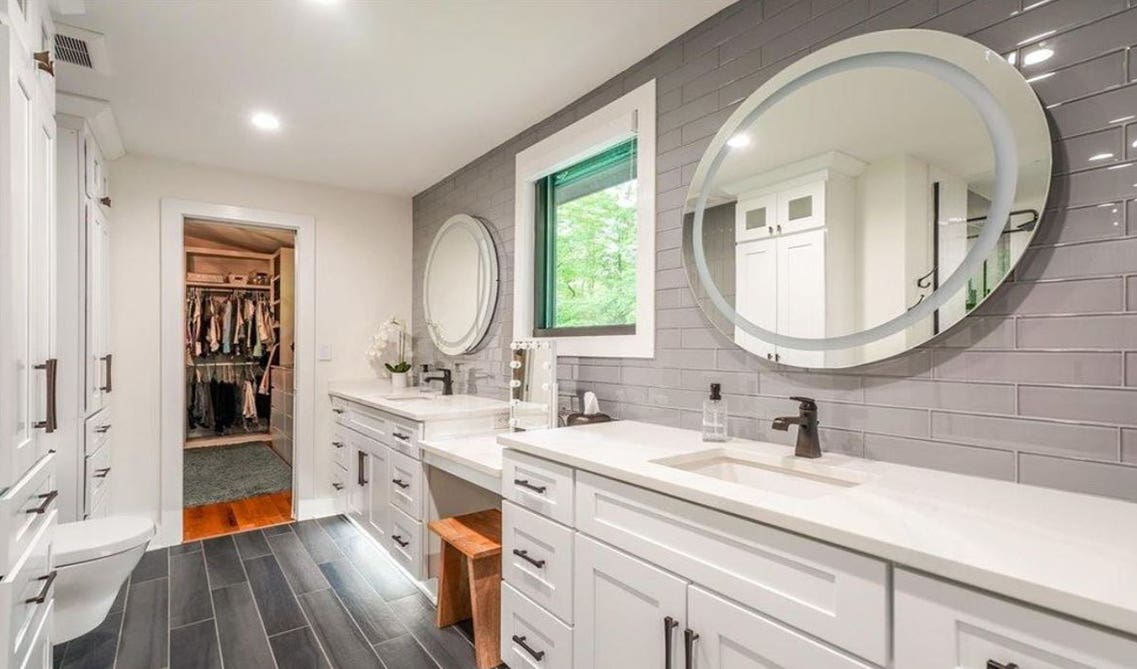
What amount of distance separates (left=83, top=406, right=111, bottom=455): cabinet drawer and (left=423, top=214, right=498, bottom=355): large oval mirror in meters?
1.86

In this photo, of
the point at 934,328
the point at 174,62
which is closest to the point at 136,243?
the point at 174,62

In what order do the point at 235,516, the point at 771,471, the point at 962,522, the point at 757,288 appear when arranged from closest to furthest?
the point at 962,522
the point at 771,471
the point at 757,288
the point at 235,516

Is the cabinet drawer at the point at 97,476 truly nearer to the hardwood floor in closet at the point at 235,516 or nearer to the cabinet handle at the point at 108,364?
the cabinet handle at the point at 108,364

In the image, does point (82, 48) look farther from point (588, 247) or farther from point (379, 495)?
point (379, 495)

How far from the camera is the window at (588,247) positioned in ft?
7.88

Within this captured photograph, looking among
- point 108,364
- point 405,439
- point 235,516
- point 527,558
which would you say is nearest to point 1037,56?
point 527,558

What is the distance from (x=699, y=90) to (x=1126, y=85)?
1156mm

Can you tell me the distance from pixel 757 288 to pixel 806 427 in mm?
479

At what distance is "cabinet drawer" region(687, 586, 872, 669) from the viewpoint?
0.98 m

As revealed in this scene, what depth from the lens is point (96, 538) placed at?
2.15 m

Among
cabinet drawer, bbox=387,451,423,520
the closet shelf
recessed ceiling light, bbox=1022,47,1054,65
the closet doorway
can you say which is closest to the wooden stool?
cabinet drawer, bbox=387,451,423,520

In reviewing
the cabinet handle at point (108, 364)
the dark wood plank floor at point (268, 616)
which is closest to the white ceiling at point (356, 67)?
the cabinet handle at point (108, 364)

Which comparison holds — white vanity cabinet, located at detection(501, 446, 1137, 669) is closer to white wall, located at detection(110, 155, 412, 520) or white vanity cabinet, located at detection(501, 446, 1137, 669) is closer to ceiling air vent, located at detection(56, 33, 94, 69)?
ceiling air vent, located at detection(56, 33, 94, 69)

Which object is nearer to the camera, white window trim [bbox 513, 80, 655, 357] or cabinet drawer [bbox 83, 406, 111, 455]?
white window trim [bbox 513, 80, 655, 357]
